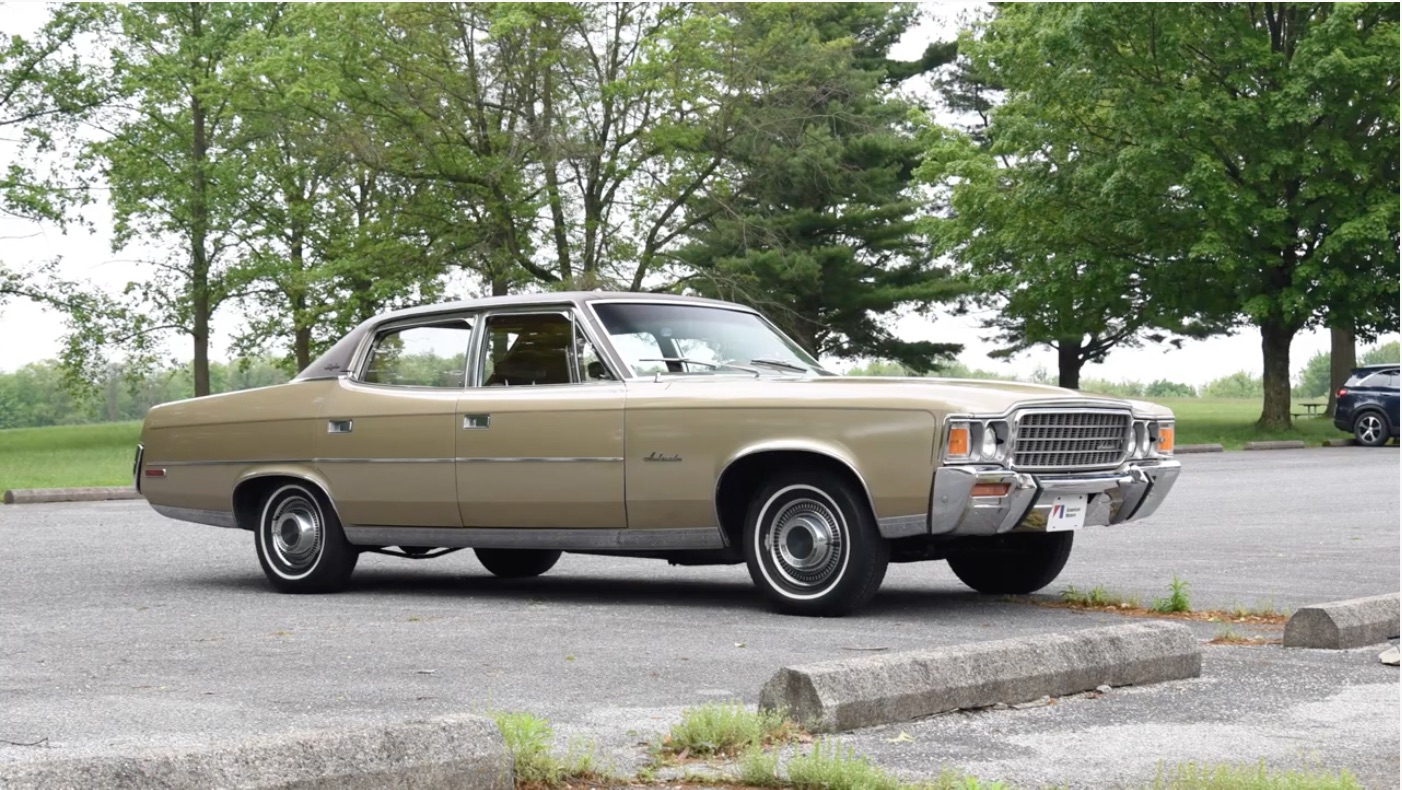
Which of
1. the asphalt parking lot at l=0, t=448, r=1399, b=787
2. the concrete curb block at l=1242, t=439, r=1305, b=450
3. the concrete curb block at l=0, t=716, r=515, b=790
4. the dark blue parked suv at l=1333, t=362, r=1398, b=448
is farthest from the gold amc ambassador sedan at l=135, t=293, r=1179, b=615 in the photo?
the dark blue parked suv at l=1333, t=362, r=1398, b=448

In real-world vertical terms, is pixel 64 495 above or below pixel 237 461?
below

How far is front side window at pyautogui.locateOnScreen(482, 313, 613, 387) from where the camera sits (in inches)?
382

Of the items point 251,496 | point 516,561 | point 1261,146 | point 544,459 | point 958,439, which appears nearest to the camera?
point 958,439

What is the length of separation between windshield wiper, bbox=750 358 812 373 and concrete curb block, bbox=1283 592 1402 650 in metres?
3.22

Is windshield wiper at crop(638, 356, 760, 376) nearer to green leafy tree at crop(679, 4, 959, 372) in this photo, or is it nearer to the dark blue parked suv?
the dark blue parked suv

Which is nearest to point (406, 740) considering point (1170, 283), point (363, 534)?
point (363, 534)

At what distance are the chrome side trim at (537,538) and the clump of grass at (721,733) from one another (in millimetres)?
3738

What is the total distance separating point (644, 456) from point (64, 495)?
46.4ft

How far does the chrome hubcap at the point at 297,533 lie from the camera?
10.4 meters

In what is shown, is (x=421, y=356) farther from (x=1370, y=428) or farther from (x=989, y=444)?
(x=1370, y=428)

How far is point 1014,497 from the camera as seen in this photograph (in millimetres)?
8336

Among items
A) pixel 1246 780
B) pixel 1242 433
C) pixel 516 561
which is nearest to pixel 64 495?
pixel 516 561

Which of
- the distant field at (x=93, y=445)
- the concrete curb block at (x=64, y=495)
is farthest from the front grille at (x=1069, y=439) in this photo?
the distant field at (x=93, y=445)

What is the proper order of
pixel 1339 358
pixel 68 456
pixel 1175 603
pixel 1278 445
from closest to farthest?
pixel 1175 603 → pixel 1278 445 → pixel 68 456 → pixel 1339 358
